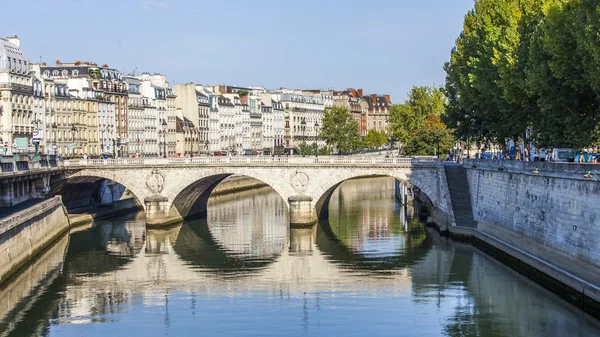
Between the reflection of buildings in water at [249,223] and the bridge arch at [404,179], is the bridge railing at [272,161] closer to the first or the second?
the bridge arch at [404,179]

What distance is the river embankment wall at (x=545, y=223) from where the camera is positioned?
4291cm

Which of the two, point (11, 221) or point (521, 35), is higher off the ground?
point (521, 35)

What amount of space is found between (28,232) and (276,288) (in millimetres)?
14923

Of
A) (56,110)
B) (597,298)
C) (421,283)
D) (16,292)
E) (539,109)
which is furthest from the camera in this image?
(56,110)

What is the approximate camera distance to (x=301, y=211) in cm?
7550

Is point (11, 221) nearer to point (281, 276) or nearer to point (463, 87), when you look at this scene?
point (281, 276)

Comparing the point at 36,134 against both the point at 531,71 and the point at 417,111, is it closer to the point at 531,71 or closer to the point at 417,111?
the point at 531,71

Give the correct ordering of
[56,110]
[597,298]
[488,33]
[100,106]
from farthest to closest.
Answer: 1. [100,106]
2. [56,110]
3. [488,33]
4. [597,298]

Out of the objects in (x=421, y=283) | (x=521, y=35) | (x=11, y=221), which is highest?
(x=521, y=35)

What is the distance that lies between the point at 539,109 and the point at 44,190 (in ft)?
117

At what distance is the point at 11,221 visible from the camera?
50500 millimetres

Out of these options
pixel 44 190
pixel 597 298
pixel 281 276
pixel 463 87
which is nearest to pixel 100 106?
pixel 44 190

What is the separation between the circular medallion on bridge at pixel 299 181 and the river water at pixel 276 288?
3.08m

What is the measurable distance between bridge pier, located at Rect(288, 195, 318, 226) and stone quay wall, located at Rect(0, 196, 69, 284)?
51.7ft
